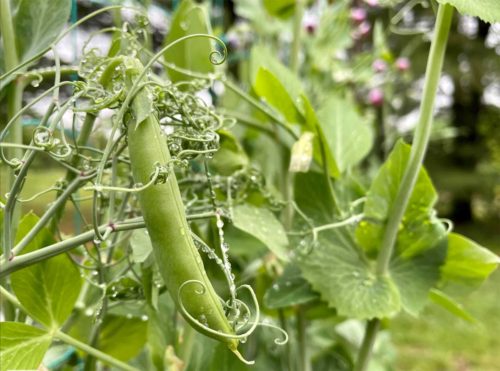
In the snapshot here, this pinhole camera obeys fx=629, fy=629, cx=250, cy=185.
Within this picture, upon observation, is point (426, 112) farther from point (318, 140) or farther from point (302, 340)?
point (302, 340)

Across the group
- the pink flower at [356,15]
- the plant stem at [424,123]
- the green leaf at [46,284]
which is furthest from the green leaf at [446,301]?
the pink flower at [356,15]

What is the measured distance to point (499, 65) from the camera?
629 cm

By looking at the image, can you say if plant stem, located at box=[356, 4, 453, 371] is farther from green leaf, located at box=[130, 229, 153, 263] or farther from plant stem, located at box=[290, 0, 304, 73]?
plant stem, located at box=[290, 0, 304, 73]

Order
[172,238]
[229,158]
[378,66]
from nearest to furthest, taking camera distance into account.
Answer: [172,238] → [229,158] → [378,66]

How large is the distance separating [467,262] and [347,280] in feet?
0.38

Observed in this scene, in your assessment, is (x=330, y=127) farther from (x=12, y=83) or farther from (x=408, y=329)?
(x=408, y=329)

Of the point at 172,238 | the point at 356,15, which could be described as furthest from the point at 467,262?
the point at 356,15

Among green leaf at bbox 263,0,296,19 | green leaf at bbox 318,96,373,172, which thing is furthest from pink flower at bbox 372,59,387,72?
green leaf at bbox 318,96,373,172

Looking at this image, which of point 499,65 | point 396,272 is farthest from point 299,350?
point 499,65

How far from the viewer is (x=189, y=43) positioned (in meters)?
0.62

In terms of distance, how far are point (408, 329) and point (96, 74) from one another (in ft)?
9.13

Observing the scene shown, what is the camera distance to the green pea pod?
0.32 meters

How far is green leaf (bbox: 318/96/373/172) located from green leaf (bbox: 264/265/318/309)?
0.41 ft

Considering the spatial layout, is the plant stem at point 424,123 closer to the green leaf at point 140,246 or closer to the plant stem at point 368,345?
the plant stem at point 368,345
